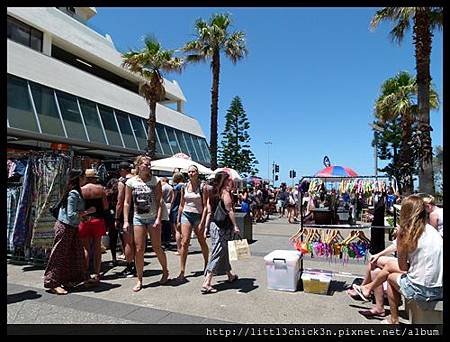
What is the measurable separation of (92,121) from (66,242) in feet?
6.45

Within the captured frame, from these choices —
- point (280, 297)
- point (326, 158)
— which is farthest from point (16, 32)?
point (326, 158)

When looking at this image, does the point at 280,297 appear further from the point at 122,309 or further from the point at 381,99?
the point at 381,99

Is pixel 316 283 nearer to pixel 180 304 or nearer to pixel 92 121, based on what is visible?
pixel 180 304

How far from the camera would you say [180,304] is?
377cm

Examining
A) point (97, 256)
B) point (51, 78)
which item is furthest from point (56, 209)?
point (51, 78)

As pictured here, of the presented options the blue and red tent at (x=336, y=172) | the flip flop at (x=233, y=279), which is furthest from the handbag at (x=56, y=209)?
the blue and red tent at (x=336, y=172)

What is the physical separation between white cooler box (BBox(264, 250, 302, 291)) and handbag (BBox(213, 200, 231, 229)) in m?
0.69

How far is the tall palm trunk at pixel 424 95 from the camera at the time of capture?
229 inches

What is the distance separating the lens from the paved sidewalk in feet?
10.7

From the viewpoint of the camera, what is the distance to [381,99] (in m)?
18.6

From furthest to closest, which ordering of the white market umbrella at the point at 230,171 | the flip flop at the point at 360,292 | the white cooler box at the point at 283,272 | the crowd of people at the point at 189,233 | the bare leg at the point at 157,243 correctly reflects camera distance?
1. the white market umbrella at the point at 230,171
2. the bare leg at the point at 157,243
3. the white cooler box at the point at 283,272
4. the flip flop at the point at 360,292
5. the crowd of people at the point at 189,233

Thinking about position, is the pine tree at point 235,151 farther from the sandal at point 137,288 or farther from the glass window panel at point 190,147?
the sandal at point 137,288

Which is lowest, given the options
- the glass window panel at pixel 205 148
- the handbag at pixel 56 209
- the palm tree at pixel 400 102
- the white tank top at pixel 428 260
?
the white tank top at pixel 428 260

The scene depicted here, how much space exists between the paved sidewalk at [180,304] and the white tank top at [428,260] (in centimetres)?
87
